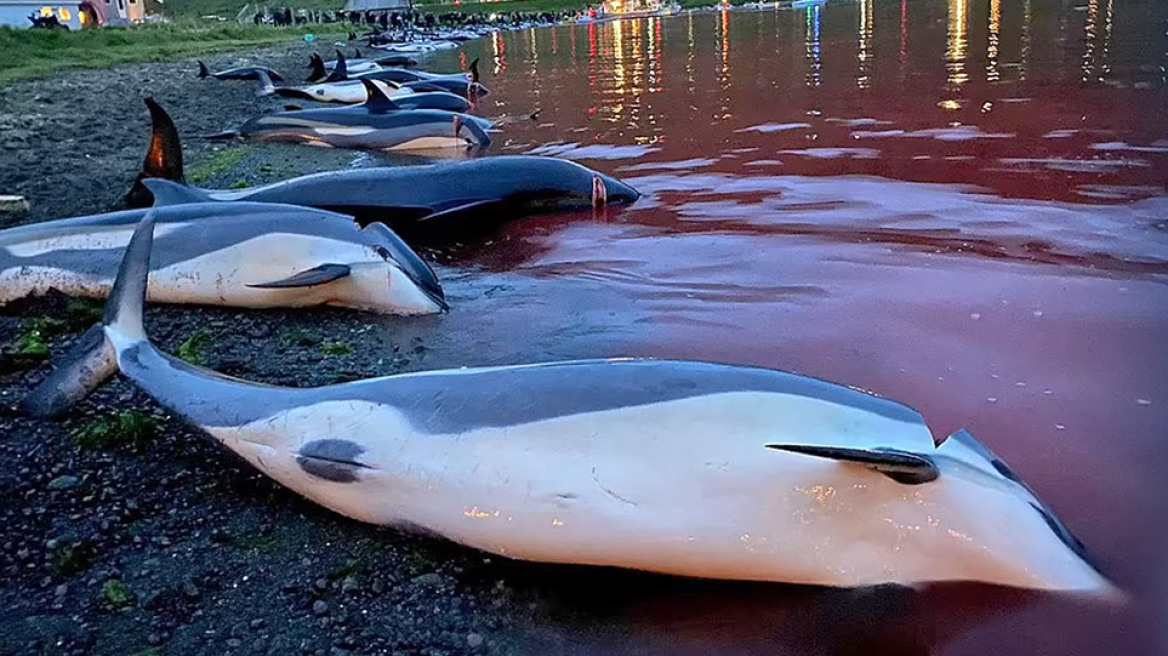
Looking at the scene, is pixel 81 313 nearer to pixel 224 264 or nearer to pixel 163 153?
pixel 224 264

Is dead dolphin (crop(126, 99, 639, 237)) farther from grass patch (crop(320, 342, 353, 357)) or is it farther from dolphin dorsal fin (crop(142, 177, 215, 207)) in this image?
grass patch (crop(320, 342, 353, 357))

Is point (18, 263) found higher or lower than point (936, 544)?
higher

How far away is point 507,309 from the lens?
581cm

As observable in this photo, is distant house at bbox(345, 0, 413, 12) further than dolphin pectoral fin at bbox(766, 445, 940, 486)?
Yes

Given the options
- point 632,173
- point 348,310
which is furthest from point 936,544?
point 632,173

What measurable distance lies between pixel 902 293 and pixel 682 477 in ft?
9.88

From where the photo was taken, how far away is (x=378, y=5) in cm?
7419

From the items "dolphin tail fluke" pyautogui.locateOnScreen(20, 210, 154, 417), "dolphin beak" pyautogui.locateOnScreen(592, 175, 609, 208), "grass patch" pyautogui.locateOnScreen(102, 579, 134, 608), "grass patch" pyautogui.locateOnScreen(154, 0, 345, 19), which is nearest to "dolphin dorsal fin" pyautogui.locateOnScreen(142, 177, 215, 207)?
"dolphin tail fluke" pyautogui.locateOnScreen(20, 210, 154, 417)

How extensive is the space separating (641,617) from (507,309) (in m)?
3.09

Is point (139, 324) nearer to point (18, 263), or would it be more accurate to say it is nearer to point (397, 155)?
point (18, 263)

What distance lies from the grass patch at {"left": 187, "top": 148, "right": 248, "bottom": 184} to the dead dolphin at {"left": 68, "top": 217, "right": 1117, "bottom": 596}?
290 inches

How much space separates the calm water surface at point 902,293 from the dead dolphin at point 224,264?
1.62 feet

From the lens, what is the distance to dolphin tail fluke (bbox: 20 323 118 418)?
4.05 meters

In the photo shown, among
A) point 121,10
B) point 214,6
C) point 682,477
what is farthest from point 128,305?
point 214,6
